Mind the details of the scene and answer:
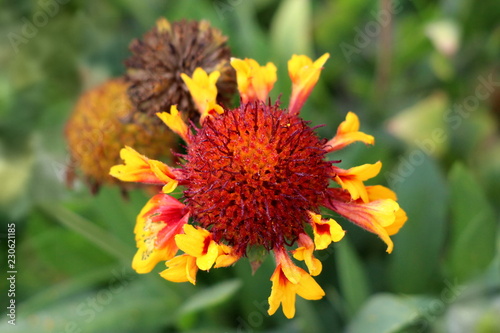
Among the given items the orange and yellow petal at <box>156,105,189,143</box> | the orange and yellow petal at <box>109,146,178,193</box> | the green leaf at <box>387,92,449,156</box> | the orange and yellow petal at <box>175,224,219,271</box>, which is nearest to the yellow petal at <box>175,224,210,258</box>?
the orange and yellow petal at <box>175,224,219,271</box>

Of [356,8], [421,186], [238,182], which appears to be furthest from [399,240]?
[356,8]

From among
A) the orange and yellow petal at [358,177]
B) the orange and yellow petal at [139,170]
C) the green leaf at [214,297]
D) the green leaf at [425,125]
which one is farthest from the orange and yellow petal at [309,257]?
the green leaf at [425,125]

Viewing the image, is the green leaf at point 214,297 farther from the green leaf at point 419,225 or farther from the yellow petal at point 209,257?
the green leaf at point 419,225

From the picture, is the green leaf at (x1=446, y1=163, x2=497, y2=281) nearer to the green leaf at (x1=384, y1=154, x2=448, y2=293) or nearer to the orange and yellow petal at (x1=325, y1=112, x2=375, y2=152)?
the green leaf at (x1=384, y1=154, x2=448, y2=293)

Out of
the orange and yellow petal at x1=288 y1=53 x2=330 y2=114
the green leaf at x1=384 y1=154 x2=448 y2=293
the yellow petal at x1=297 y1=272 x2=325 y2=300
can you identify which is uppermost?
the orange and yellow petal at x1=288 y1=53 x2=330 y2=114

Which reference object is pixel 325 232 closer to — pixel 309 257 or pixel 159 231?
pixel 309 257

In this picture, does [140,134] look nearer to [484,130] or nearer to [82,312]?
[82,312]

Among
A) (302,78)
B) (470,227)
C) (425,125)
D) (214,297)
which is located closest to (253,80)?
(302,78)
